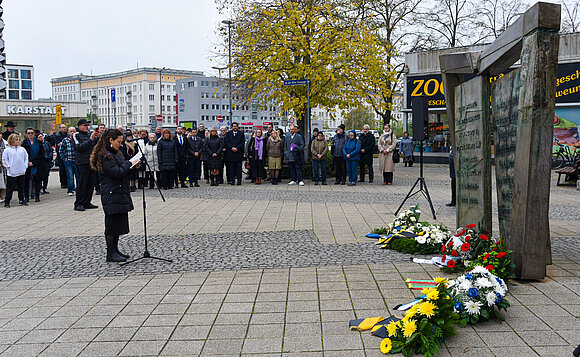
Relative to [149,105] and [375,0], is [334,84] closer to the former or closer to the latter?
[375,0]

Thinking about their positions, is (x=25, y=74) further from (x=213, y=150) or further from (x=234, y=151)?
(x=234, y=151)

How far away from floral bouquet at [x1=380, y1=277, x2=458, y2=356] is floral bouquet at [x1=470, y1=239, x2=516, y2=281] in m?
1.28

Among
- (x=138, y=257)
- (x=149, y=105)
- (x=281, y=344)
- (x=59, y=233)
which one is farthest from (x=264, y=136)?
(x=149, y=105)

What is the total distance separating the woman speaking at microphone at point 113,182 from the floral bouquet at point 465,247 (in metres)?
4.05

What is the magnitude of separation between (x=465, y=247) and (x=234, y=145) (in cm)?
1367

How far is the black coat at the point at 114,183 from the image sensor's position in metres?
7.54

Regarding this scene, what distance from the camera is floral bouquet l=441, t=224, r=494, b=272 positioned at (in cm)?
635

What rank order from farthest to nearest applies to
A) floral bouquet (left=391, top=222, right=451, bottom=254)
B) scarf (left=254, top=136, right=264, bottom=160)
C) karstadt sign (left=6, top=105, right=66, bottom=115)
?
karstadt sign (left=6, top=105, right=66, bottom=115) < scarf (left=254, top=136, right=264, bottom=160) < floral bouquet (left=391, top=222, right=451, bottom=254)

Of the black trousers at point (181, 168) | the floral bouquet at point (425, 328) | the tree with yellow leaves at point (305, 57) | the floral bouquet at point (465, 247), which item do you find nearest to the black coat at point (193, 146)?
the black trousers at point (181, 168)

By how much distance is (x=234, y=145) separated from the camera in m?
19.4

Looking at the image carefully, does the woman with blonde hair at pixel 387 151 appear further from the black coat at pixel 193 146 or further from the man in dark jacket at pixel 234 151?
the black coat at pixel 193 146

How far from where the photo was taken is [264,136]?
66.1 feet

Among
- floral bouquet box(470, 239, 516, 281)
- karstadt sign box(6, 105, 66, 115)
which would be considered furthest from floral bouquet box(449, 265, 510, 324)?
karstadt sign box(6, 105, 66, 115)

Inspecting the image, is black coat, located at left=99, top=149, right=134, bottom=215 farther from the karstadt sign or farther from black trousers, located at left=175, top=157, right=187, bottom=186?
the karstadt sign
